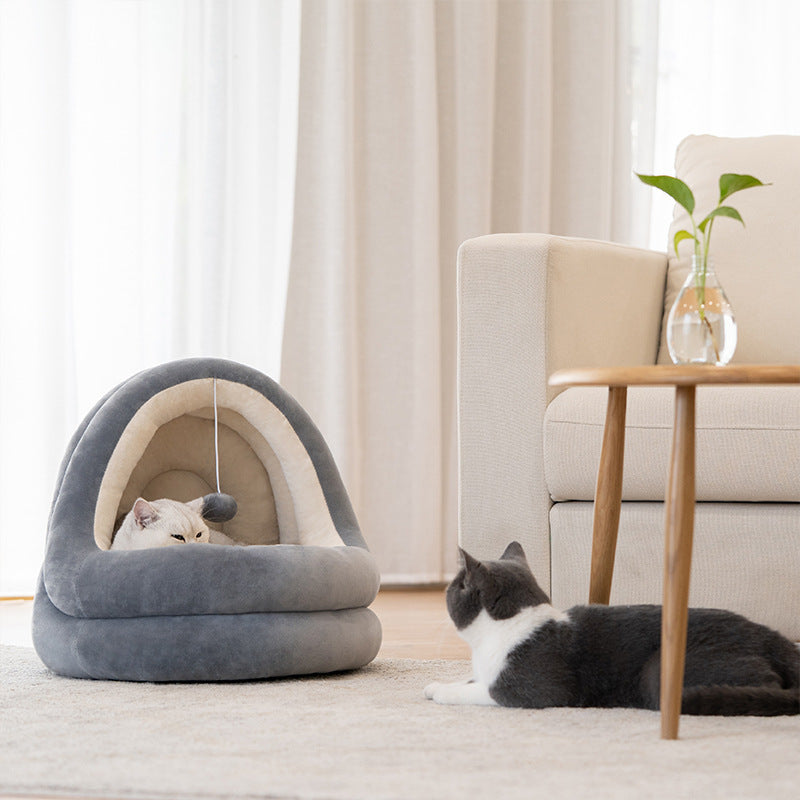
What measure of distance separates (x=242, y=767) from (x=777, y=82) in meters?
2.63

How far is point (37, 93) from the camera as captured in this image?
9.04ft

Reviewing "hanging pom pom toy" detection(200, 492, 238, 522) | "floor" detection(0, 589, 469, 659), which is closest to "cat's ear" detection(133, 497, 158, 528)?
"hanging pom pom toy" detection(200, 492, 238, 522)

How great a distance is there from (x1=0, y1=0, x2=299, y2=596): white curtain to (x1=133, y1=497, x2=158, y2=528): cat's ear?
1053mm

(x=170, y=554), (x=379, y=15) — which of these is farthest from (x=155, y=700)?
(x=379, y=15)

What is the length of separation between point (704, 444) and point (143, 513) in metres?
0.92

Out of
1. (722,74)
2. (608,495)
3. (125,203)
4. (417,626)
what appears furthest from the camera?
(722,74)

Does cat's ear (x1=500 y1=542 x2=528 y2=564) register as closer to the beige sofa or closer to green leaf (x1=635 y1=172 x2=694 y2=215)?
the beige sofa

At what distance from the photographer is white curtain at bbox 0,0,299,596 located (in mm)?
2732

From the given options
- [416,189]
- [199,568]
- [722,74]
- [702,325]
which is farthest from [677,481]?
[722,74]

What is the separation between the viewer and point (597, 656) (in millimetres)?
1369

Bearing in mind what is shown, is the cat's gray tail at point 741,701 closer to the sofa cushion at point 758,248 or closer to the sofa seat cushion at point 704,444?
the sofa seat cushion at point 704,444

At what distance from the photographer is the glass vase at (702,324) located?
140 cm

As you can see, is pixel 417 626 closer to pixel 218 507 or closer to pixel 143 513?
pixel 218 507

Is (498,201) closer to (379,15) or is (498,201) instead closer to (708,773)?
(379,15)
